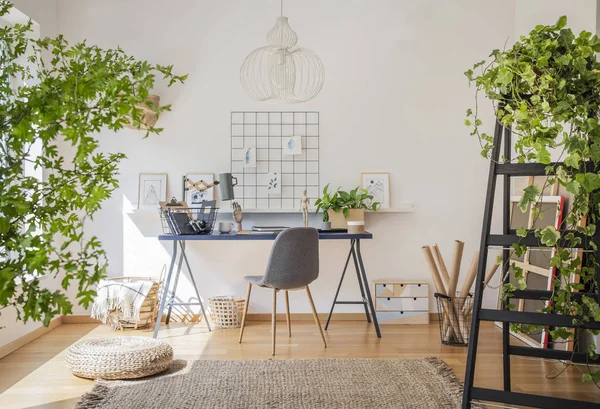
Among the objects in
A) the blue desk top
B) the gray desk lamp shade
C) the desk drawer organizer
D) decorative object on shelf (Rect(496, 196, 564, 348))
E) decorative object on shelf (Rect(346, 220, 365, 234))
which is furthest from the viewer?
the desk drawer organizer

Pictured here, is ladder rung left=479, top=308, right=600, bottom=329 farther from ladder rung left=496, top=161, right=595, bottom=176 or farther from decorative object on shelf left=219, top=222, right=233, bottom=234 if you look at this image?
decorative object on shelf left=219, top=222, right=233, bottom=234

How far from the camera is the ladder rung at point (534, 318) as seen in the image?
2.37 m

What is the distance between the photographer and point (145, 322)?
4945 millimetres

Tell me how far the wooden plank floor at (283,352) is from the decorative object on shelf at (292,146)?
55.5 inches

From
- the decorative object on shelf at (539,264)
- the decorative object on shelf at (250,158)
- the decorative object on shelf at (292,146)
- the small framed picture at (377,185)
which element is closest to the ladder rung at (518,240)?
the decorative object on shelf at (539,264)

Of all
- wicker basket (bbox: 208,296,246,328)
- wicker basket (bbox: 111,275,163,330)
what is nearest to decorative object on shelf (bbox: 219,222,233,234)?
wicker basket (bbox: 208,296,246,328)

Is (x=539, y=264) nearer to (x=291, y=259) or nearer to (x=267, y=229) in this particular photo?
(x=291, y=259)

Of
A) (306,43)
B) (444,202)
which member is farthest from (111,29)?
(444,202)

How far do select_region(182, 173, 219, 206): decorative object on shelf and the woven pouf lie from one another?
1.74 meters

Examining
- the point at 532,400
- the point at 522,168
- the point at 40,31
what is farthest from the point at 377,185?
the point at 532,400

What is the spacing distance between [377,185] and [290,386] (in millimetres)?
2311

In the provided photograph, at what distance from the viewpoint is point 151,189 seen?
5270 millimetres

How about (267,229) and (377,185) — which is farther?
(377,185)

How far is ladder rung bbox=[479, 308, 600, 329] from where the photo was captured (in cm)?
237
